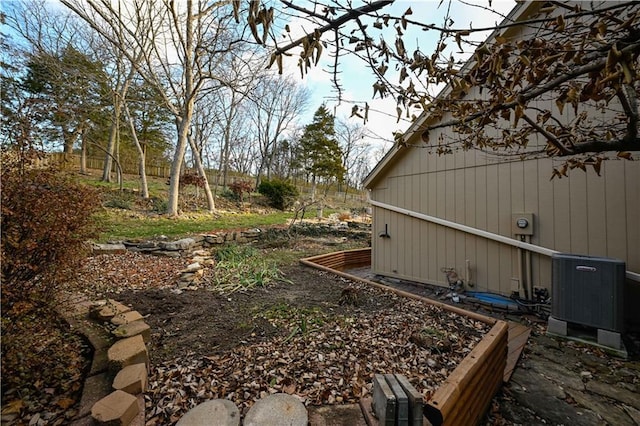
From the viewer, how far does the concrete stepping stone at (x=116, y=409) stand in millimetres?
1314

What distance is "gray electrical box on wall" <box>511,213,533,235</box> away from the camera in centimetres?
366

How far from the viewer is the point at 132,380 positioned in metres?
1.60

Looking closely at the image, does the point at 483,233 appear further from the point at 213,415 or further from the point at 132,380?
the point at 132,380

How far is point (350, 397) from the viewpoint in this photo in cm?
170

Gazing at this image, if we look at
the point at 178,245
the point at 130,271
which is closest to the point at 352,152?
the point at 178,245

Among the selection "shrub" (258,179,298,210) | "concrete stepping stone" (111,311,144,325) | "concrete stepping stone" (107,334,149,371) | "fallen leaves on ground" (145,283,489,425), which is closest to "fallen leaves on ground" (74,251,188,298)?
"concrete stepping stone" (111,311,144,325)

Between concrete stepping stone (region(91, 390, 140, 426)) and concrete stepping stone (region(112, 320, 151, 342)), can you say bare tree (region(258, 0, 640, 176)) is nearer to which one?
concrete stepping stone (region(91, 390, 140, 426))

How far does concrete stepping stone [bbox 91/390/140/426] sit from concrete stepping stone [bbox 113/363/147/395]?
0.08 m

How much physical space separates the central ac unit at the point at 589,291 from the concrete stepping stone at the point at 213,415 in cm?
358

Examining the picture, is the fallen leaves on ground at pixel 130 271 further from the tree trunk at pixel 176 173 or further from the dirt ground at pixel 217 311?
the tree trunk at pixel 176 173

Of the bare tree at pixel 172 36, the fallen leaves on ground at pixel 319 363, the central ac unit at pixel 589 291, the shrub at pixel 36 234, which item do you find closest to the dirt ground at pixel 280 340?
the fallen leaves on ground at pixel 319 363

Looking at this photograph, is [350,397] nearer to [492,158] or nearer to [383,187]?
[492,158]

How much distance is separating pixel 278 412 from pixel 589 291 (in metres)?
3.44

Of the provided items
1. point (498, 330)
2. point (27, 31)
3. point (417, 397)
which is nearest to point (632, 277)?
point (498, 330)
